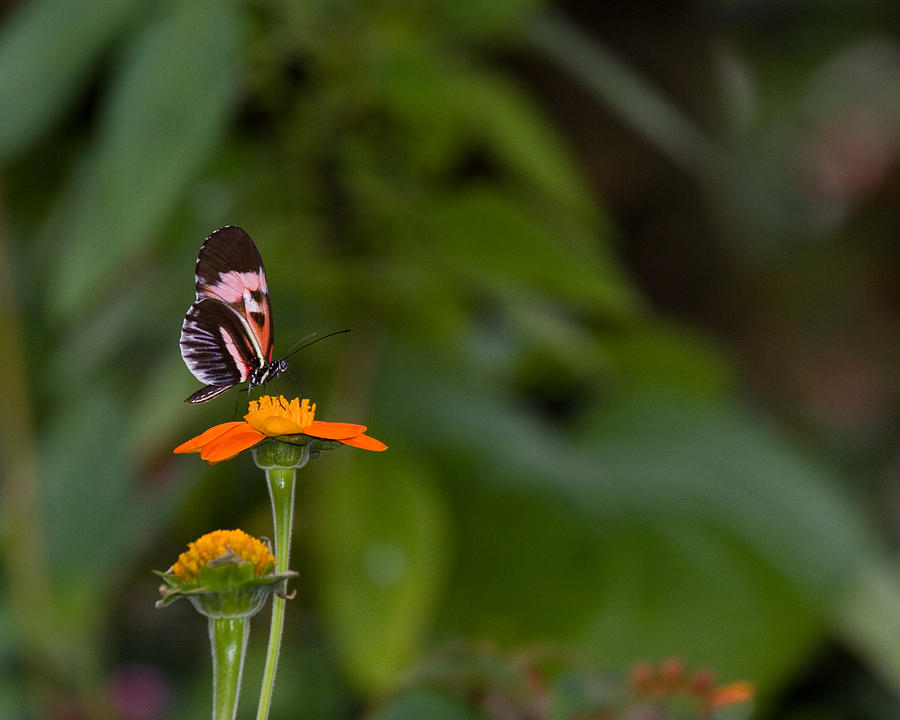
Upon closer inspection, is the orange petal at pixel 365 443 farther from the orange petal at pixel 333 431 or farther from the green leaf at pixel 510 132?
the green leaf at pixel 510 132

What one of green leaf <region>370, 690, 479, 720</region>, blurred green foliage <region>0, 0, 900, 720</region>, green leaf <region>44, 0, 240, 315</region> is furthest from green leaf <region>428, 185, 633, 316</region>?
green leaf <region>370, 690, 479, 720</region>

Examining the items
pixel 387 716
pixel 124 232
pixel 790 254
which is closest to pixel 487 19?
pixel 124 232

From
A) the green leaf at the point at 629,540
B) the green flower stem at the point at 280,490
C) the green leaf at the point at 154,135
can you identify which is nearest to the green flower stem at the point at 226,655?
the green flower stem at the point at 280,490

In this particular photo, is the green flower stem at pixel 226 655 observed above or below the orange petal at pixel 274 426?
below

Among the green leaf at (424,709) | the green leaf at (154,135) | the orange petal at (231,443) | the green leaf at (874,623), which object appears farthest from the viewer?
the green leaf at (874,623)

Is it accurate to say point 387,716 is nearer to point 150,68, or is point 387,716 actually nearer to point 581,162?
point 150,68

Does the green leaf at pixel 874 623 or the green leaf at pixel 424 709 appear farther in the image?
the green leaf at pixel 874 623

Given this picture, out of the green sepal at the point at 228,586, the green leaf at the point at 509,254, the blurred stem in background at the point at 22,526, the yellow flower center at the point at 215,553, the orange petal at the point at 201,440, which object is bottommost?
the green sepal at the point at 228,586
